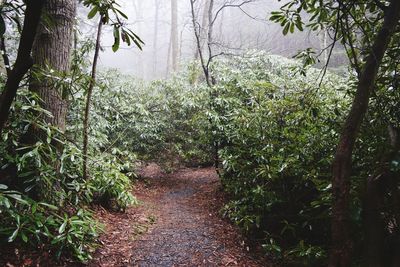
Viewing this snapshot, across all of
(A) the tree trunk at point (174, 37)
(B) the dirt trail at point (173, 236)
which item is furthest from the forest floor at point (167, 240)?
(A) the tree trunk at point (174, 37)

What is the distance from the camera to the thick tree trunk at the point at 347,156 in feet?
5.61

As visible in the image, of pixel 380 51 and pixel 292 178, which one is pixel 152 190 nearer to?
pixel 292 178

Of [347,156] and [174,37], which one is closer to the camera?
[347,156]

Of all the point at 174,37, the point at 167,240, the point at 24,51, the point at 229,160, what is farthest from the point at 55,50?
the point at 174,37

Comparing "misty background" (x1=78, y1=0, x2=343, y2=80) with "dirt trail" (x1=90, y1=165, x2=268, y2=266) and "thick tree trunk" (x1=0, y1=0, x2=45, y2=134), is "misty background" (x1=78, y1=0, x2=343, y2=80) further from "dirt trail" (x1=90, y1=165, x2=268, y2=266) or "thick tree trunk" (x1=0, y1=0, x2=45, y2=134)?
"thick tree trunk" (x1=0, y1=0, x2=45, y2=134)

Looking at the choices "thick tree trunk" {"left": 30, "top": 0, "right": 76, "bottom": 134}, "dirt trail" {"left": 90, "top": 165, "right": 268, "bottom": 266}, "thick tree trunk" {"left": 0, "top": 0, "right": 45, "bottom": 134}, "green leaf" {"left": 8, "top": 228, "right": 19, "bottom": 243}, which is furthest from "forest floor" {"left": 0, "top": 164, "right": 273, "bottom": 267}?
"thick tree trunk" {"left": 0, "top": 0, "right": 45, "bottom": 134}

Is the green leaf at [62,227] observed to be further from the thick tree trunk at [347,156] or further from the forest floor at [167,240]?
the thick tree trunk at [347,156]

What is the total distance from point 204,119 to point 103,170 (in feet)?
11.1

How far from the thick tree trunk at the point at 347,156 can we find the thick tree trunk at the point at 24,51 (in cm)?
175

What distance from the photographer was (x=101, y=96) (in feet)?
21.2

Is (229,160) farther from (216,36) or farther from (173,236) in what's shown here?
(216,36)

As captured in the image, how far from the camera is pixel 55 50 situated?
3.35 meters

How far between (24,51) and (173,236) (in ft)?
13.0

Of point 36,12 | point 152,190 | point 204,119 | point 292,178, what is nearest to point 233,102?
point 204,119
